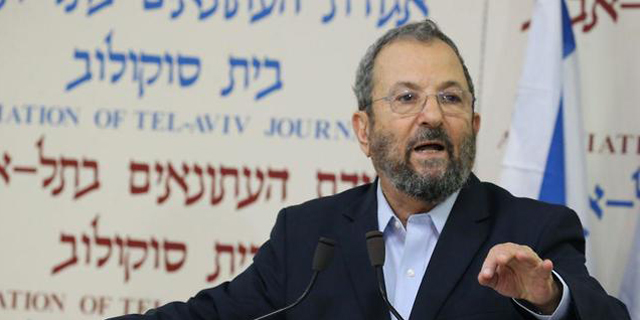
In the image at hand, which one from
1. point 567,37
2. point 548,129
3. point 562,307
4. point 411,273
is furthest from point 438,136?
point 567,37

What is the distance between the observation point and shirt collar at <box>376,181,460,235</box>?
2.57 metres

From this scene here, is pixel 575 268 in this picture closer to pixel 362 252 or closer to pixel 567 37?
pixel 362 252

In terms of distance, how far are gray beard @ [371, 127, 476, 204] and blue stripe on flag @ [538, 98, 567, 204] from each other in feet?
3.19

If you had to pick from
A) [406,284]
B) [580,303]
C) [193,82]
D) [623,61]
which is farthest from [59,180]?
[580,303]

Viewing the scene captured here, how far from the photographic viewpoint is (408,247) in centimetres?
253

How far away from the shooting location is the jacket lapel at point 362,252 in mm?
2410

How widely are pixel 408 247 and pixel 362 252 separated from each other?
0.40ft

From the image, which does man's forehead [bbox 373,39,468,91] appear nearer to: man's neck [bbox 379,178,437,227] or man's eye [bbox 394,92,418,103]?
man's eye [bbox 394,92,418,103]

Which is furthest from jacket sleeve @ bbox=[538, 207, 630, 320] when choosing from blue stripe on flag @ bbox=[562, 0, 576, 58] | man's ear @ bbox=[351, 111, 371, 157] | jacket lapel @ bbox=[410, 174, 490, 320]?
blue stripe on flag @ bbox=[562, 0, 576, 58]

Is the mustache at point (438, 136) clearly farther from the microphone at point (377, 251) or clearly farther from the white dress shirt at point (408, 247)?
the microphone at point (377, 251)

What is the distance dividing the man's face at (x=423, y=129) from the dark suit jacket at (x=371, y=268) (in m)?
0.11

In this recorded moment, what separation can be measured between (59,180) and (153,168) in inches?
16.7

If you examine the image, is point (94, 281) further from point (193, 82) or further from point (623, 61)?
Answer: point (623, 61)

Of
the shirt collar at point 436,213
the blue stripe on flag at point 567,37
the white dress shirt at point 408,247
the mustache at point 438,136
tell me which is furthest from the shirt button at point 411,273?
the blue stripe on flag at point 567,37
